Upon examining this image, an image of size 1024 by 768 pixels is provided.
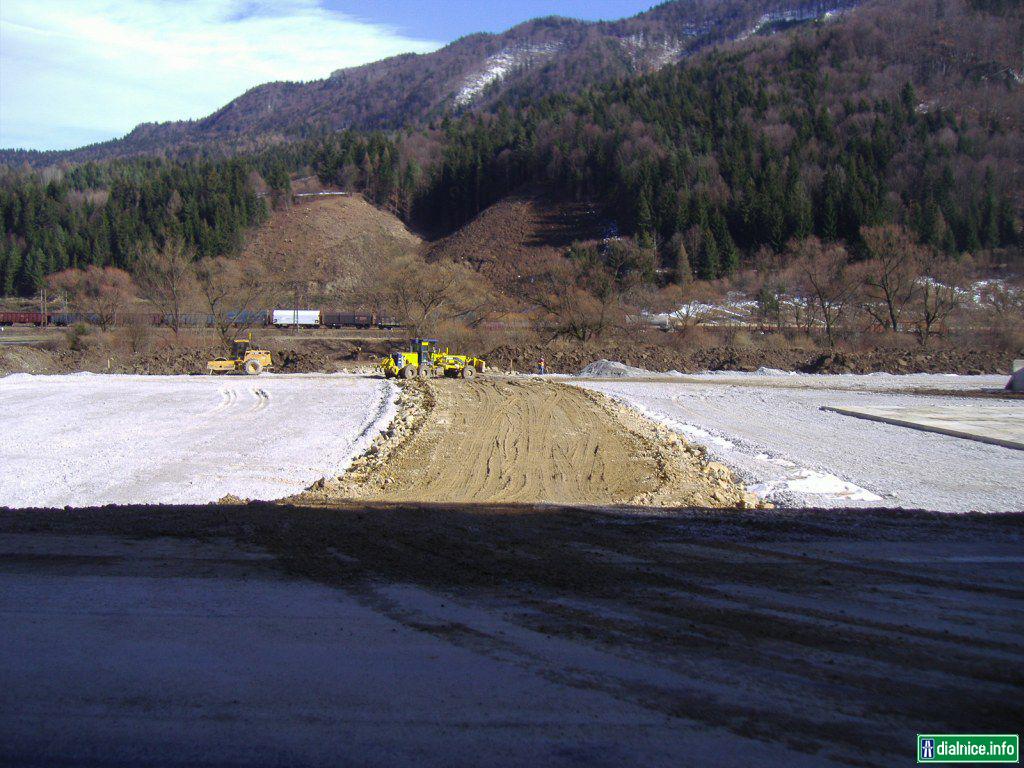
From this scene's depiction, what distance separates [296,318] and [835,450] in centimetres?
7230

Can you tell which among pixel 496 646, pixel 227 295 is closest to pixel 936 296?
pixel 227 295

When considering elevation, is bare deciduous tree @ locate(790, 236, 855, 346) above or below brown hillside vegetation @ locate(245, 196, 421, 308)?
below

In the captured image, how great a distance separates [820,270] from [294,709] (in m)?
66.4

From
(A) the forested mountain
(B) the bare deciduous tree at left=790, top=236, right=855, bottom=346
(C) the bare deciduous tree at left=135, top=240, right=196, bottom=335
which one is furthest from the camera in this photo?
(A) the forested mountain

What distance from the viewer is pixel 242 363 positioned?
158 ft

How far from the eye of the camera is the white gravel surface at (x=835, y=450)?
49.3 ft

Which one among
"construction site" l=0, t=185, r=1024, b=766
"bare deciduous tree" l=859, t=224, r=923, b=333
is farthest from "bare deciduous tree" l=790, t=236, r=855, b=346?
"construction site" l=0, t=185, r=1024, b=766

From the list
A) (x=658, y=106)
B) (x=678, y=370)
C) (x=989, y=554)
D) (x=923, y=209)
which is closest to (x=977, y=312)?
(x=678, y=370)

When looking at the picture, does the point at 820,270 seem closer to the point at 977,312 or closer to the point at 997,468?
the point at 977,312

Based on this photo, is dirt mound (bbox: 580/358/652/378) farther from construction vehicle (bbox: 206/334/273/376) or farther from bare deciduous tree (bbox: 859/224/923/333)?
bare deciduous tree (bbox: 859/224/923/333)

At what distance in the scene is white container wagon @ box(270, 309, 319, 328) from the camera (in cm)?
8417

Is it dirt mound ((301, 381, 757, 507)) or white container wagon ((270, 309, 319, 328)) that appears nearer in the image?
dirt mound ((301, 381, 757, 507))

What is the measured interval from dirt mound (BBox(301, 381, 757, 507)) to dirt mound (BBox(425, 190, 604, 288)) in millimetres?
81431

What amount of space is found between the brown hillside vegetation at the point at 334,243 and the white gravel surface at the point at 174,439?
2728 inches
